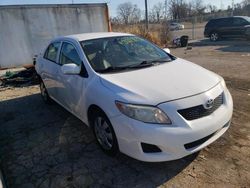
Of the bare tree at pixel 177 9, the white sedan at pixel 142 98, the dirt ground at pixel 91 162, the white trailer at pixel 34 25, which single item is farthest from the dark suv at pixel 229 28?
the bare tree at pixel 177 9

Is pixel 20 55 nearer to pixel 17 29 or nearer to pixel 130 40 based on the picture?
pixel 17 29

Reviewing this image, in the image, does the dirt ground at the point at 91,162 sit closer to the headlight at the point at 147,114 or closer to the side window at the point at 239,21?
the headlight at the point at 147,114

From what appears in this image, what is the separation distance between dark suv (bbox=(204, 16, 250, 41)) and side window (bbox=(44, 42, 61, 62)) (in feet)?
49.1

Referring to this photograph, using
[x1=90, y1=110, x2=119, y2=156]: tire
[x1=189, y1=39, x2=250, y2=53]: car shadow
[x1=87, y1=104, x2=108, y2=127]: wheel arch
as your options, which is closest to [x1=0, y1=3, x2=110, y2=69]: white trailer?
[x1=189, y1=39, x2=250, y2=53]: car shadow

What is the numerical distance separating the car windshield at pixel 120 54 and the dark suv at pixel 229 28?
14.7 metres

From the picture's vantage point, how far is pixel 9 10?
11406 mm

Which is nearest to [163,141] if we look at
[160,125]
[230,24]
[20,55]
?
[160,125]

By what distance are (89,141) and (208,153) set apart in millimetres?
1791

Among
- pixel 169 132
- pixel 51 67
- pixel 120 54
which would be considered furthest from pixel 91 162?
pixel 51 67

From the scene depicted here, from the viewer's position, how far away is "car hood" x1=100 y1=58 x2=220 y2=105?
284cm

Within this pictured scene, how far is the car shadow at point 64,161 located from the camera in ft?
9.93

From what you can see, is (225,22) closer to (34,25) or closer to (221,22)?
(221,22)

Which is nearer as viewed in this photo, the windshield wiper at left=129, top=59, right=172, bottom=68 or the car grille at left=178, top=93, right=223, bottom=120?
the car grille at left=178, top=93, right=223, bottom=120

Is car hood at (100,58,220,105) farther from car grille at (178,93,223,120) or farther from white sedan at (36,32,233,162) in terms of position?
car grille at (178,93,223,120)
